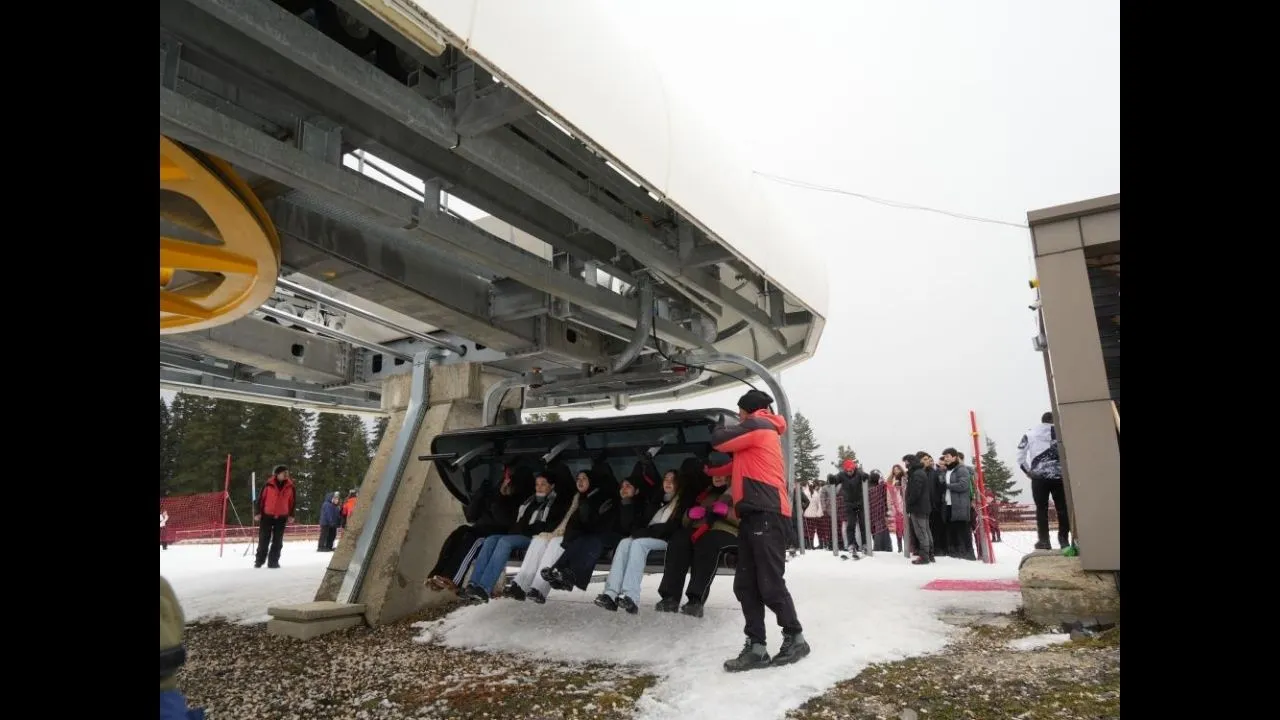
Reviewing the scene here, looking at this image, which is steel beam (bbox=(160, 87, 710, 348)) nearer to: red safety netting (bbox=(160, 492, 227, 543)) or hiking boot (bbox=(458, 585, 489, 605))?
hiking boot (bbox=(458, 585, 489, 605))

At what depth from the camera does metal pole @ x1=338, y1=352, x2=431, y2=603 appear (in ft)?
19.9

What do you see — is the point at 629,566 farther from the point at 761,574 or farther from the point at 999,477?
the point at 999,477

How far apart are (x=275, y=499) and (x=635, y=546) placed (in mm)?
8141

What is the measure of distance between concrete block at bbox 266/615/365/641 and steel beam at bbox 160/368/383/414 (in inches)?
105

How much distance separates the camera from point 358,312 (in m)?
→ 6.03

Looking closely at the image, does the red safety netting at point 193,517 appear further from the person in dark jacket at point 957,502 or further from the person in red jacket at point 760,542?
the person in red jacket at point 760,542

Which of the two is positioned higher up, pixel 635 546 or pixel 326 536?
pixel 635 546

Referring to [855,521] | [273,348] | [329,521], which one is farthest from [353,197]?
[329,521]

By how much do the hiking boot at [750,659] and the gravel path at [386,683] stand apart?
0.45 m
